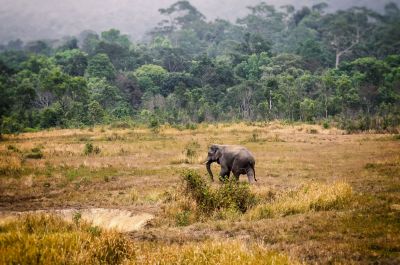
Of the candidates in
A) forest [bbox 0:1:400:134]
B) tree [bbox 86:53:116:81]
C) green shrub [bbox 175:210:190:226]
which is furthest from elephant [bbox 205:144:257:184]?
tree [bbox 86:53:116:81]

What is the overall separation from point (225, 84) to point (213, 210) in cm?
6266

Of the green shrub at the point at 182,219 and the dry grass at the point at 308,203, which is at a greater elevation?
the dry grass at the point at 308,203

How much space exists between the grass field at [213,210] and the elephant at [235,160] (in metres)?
0.70

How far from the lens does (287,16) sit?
141 m

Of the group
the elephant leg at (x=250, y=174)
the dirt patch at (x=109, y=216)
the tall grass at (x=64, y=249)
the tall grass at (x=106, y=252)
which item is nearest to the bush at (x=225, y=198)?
the dirt patch at (x=109, y=216)

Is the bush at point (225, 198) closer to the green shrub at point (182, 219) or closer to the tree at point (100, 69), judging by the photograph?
the green shrub at point (182, 219)

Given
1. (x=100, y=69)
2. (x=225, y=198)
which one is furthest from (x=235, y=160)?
(x=100, y=69)

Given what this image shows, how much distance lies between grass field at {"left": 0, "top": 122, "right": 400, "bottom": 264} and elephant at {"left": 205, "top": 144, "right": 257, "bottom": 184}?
698 mm

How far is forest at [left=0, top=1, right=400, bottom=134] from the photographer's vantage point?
53.9 m

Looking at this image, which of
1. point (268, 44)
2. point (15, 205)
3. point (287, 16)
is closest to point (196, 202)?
point (15, 205)

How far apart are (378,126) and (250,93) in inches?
1119

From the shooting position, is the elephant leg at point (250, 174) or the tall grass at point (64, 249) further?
the elephant leg at point (250, 174)

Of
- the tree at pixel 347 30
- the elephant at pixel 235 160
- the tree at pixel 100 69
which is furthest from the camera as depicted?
the tree at pixel 347 30

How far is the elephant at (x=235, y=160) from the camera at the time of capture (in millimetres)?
16547
